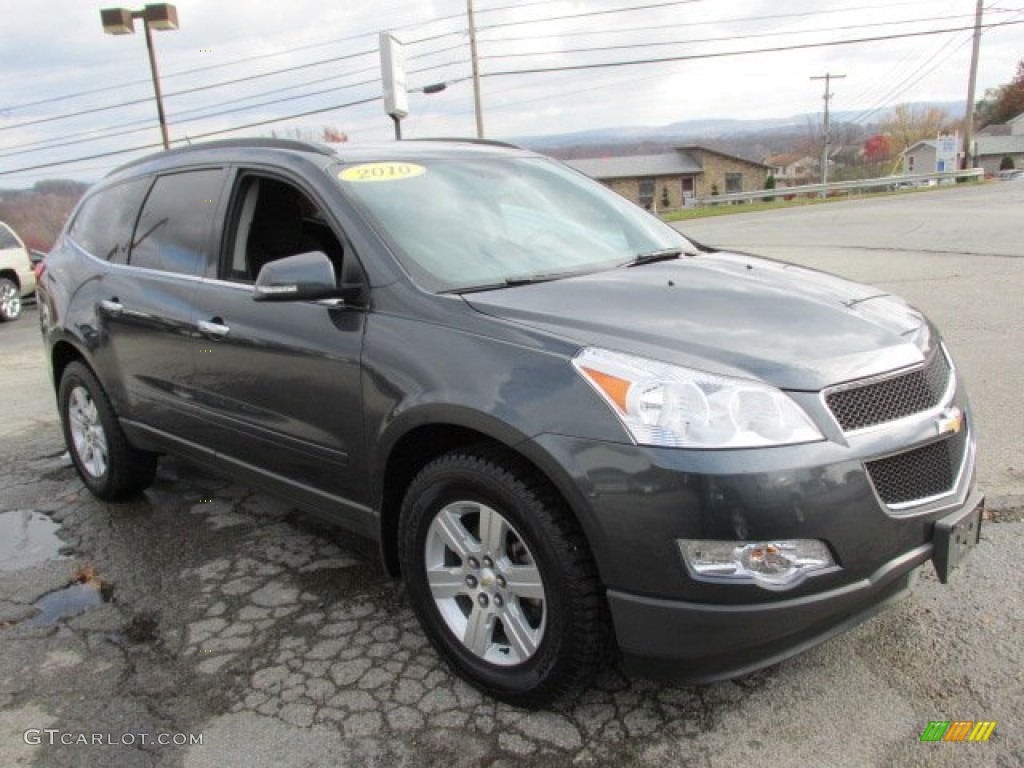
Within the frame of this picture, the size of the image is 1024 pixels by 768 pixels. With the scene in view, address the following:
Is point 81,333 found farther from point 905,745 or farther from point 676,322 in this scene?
point 905,745

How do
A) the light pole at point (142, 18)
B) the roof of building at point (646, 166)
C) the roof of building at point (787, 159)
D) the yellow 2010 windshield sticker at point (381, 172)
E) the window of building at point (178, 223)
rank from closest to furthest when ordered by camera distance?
1. the yellow 2010 windshield sticker at point (381, 172)
2. the window of building at point (178, 223)
3. the light pole at point (142, 18)
4. the roof of building at point (646, 166)
5. the roof of building at point (787, 159)

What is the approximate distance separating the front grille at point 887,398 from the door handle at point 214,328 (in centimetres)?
239

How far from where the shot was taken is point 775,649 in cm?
223

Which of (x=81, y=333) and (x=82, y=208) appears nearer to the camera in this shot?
(x=81, y=333)

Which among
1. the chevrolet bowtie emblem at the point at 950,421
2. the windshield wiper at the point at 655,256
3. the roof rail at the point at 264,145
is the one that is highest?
the roof rail at the point at 264,145

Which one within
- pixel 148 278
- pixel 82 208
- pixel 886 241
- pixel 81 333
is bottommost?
pixel 886 241

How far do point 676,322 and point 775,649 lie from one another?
0.97 m

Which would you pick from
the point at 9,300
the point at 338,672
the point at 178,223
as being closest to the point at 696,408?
the point at 338,672

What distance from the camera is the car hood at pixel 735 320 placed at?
2332 mm

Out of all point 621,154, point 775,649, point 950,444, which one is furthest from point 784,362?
point 621,154

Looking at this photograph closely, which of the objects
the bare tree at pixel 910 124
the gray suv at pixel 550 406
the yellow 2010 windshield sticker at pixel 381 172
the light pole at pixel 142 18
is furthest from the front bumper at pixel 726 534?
the bare tree at pixel 910 124

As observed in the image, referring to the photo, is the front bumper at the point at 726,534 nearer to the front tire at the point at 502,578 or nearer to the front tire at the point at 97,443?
the front tire at the point at 502,578

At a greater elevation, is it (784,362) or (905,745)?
(784,362)

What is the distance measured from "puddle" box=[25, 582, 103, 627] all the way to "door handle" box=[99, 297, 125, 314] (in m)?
1.34
